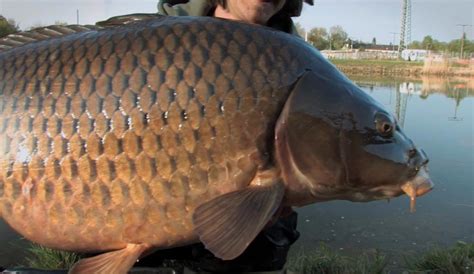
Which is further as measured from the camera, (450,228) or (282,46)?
(450,228)

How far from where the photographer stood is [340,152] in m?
1.19

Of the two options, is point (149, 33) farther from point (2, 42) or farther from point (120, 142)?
point (2, 42)

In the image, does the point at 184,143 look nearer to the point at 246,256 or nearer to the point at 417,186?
the point at 417,186

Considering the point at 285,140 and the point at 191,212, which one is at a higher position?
the point at 285,140

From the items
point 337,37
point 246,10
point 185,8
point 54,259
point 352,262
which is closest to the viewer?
point 246,10

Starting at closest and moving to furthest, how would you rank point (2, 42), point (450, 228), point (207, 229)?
point (207, 229) → point (2, 42) → point (450, 228)

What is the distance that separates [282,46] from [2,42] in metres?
0.81

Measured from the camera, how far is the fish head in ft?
3.88

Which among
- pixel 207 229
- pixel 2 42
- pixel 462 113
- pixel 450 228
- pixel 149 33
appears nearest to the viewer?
pixel 207 229

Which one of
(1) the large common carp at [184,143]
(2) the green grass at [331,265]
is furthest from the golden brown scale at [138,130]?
(2) the green grass at [331,265]

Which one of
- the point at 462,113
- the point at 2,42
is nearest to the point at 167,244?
the point at 2,42

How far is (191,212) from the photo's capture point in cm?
116

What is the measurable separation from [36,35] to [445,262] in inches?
110

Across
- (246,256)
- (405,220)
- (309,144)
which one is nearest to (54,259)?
(246,256)
